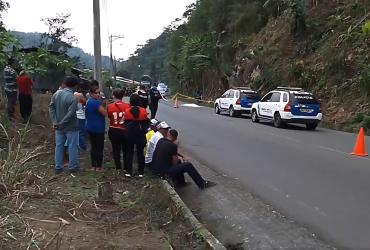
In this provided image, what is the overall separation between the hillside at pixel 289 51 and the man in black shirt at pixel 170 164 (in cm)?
1335

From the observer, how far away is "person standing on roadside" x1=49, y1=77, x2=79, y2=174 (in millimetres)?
9055

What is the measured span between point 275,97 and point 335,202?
15126 millimetres

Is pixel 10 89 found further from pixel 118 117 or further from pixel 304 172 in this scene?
pixel 304 172

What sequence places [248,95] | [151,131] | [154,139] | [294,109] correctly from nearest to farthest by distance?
1. [154,139]
2. [151,131]
3. [294,109]
4. [248,95]

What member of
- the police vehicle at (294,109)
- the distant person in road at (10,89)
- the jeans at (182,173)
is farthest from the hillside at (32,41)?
the jeans at (182,173)

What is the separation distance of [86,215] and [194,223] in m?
1.42

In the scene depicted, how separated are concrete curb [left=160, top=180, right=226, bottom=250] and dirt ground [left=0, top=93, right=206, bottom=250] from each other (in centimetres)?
8

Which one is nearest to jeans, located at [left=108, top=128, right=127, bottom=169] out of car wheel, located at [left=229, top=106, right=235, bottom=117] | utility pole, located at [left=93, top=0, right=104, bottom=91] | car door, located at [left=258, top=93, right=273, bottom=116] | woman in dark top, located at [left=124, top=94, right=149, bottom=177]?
woman in dark top, located at [left=124, top=94, right=149, bottom=177]

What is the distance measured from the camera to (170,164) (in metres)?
9.45

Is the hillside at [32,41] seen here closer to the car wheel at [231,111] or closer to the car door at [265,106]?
the car door at [265,106]

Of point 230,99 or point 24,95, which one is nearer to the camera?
point 24,95

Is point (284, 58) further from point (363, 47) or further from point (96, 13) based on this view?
point (96, 13)

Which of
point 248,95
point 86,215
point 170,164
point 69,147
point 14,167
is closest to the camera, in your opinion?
point 86,215

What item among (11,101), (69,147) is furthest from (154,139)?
(11,101)
